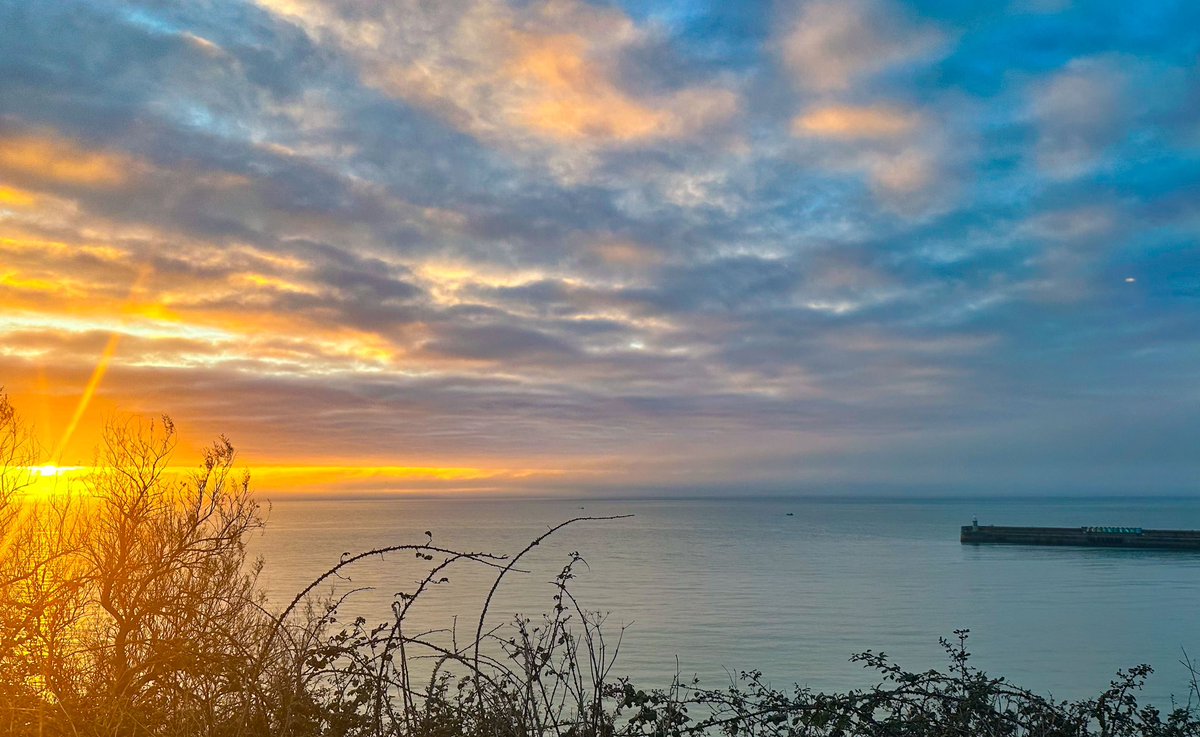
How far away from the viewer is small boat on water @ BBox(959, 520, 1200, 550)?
4582 inches

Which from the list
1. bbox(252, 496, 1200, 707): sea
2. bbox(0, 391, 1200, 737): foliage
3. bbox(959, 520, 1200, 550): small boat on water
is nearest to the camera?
bbox(0, 391, 1200, 737): foliage

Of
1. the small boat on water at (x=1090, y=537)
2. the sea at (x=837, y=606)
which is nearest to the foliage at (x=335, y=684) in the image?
the sea at (x=837, y=606)

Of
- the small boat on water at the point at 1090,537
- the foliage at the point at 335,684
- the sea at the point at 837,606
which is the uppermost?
the foliage at the point at 335,684

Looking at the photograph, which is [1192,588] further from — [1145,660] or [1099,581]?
[1145,660]

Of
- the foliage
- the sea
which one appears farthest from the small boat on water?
the foliage

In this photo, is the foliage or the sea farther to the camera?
the sea

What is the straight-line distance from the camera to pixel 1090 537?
126 meters

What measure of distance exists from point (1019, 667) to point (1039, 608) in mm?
25261

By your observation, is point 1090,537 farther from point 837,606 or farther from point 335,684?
point 335,684

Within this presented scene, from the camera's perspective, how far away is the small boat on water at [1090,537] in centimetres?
Answer: 11638

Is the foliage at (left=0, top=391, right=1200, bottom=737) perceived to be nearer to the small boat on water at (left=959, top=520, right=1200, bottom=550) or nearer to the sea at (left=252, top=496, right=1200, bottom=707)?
the sea at (left=252, top=496, right=1200, bottom=707)

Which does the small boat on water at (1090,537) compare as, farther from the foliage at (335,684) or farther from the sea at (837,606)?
the foliage at (335,684)

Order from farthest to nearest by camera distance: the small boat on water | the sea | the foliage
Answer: the small boat on water → the sea → the foliage

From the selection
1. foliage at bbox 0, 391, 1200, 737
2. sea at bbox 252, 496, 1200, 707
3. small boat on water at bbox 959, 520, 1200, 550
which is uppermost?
foliage at bbox 0, 391, 1200, 737
